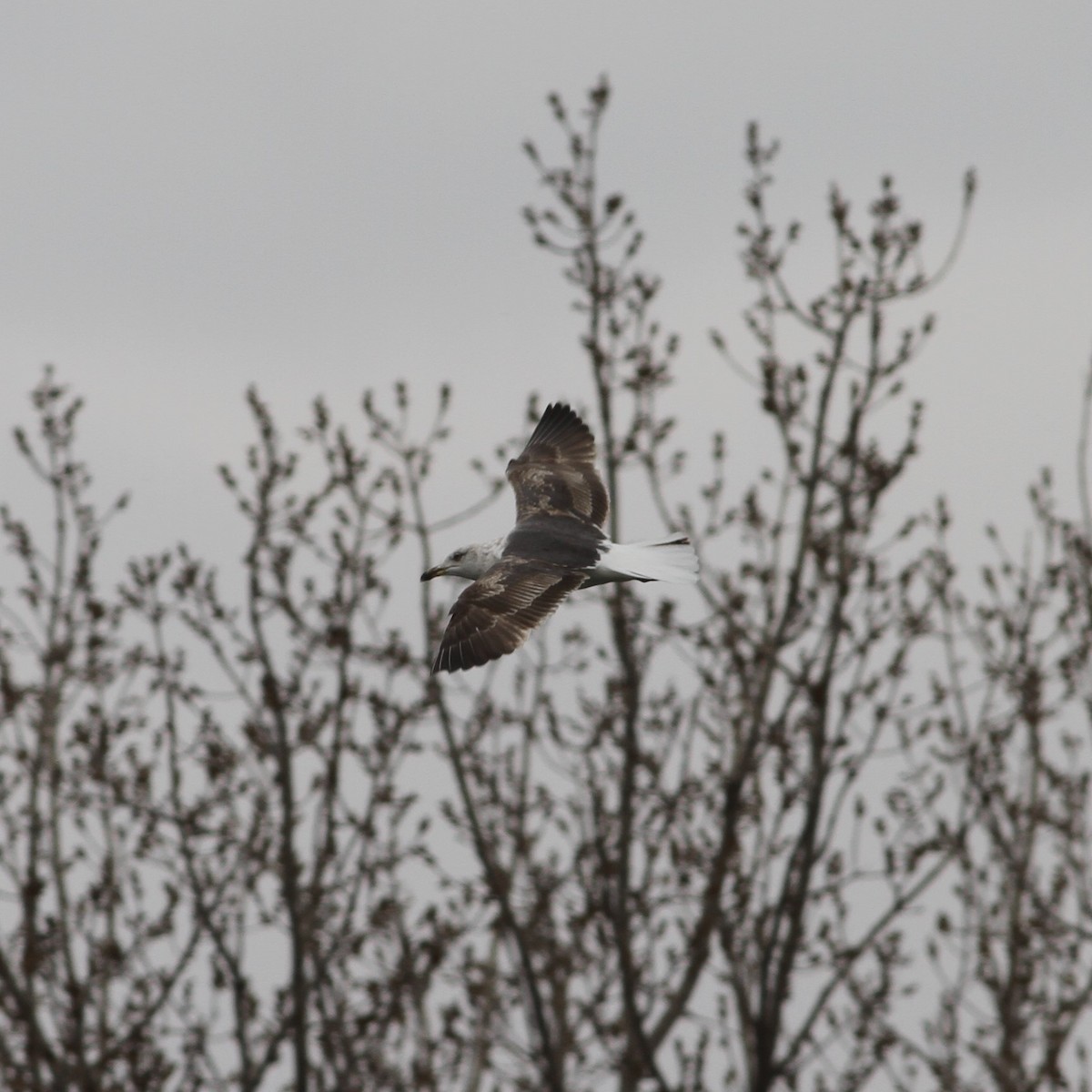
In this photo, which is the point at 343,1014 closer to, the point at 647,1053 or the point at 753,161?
the point at 647,1053

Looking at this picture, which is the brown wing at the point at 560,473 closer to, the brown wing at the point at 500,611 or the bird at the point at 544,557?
the bird at the point at 544,557

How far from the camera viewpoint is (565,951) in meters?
11.7

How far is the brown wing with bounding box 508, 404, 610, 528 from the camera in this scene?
1012 centimetres

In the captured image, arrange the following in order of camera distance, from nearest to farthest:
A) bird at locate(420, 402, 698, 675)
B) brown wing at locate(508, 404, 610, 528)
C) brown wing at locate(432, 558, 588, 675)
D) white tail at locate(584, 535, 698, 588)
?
1. brown wing at locate(432, 558, 588, 675)
2. bird at locate(420, 402, 698, 675)
3. white tail at locate(584, 535, 698, 588)
4. brown wing at locate(508, 404, 610, 528)

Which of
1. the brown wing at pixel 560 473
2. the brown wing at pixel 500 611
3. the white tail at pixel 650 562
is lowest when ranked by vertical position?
the brown wing at pixel 500 611

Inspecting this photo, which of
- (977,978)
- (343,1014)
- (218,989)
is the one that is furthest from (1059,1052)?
(218,989)

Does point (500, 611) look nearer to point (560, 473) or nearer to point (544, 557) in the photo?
point (544, 557)

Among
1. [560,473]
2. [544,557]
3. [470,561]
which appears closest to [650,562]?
[544,557]

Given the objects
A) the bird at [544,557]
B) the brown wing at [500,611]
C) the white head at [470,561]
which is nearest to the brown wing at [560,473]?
the bird at [544,557]

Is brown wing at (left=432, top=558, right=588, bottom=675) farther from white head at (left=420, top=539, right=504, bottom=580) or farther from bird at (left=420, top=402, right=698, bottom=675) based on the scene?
white head at (left=420, top=539, right=504, bottom=580)

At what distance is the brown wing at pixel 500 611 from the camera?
7.86m

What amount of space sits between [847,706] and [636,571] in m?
2.04

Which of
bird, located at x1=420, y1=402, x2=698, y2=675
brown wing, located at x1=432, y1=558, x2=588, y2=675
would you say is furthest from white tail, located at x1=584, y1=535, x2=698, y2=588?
brown wing, located at x1=432, y1=558, x2=588, y2=675

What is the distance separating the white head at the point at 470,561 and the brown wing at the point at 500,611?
53 centimetres
